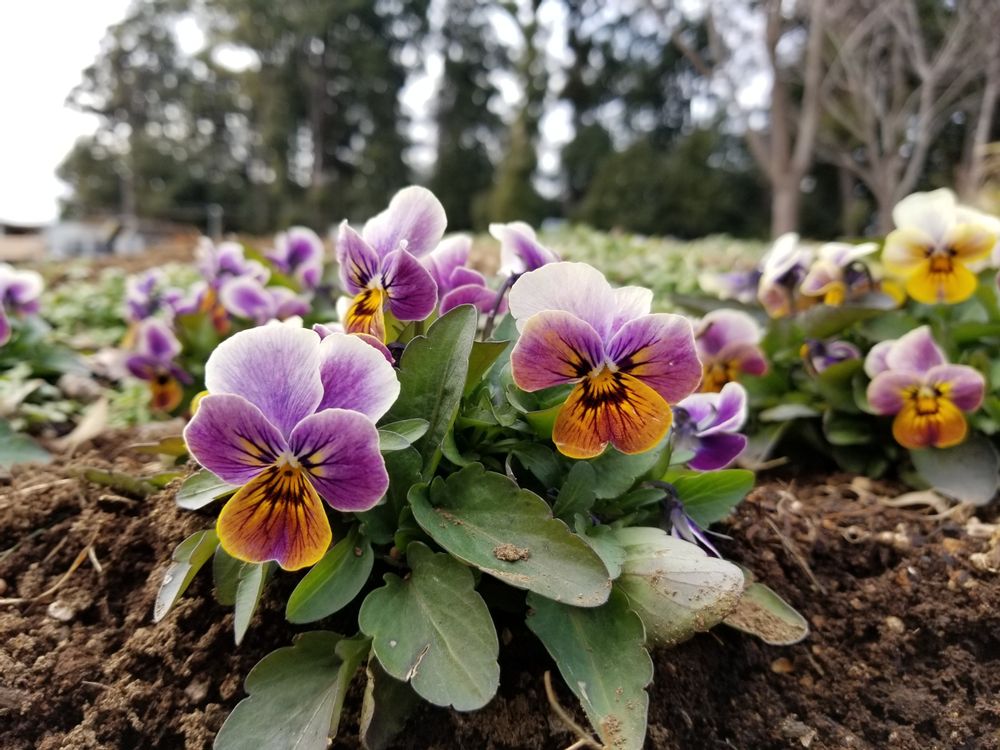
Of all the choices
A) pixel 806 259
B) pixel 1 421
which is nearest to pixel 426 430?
pixel 1 421

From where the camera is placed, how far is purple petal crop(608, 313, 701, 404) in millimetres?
1033

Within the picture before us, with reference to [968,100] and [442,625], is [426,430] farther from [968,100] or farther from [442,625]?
[968,100]

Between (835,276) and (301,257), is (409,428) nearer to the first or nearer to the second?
(835,276)

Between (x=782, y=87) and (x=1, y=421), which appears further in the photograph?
(x=782, y=87)

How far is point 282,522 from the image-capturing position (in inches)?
37.5

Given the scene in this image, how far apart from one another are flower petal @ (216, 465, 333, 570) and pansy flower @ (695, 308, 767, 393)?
4.23ft

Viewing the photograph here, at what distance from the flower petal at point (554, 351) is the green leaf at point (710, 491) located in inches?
14.9

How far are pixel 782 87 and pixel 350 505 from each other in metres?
11.6

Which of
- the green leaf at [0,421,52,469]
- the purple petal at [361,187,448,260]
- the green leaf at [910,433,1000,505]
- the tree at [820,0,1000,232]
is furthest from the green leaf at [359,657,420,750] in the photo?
the tree at [820,0,1000,232]

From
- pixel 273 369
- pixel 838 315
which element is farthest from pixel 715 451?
pixel 838 315

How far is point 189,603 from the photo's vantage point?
1220 mm

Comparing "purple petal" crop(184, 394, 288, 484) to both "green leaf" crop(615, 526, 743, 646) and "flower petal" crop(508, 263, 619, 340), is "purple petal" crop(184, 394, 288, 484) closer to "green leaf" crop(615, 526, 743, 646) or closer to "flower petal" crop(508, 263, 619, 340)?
"flower petal" crop(508, 263, 619, 340)

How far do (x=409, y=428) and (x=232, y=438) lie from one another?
25 cm

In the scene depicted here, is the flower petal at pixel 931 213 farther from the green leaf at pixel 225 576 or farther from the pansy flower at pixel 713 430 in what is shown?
the green leaf at pixel 225 576
